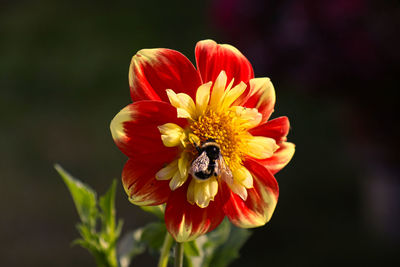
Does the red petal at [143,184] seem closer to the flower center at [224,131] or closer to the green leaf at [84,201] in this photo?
the flower center at [224,131]

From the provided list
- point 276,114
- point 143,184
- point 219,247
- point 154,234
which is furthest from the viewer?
point 276,114

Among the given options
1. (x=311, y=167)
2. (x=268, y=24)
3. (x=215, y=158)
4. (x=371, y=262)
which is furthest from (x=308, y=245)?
(x=215, y=158)

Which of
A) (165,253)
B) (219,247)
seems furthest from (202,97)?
(219,247)

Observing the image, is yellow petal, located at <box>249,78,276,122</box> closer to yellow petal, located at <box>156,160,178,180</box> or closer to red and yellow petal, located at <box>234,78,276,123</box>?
red and yellow petal, located at <box>234,78,276,123</box>

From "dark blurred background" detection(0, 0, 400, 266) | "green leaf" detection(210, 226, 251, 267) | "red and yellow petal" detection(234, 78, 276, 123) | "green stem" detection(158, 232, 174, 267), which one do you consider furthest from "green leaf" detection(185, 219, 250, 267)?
"dark blurred background" detection(0, 0, 400, 266)

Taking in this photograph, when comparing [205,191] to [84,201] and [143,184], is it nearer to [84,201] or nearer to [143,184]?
[143,184]

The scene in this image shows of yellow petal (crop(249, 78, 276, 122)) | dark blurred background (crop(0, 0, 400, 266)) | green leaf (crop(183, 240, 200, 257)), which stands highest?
yellow petal (crop(249, 78, 276, 122))
